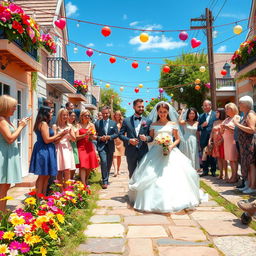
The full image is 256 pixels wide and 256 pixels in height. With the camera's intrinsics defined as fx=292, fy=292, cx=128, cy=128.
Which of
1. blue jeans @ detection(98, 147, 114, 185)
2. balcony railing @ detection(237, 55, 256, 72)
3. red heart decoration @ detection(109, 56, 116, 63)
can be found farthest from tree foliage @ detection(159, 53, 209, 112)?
blue jeans @ detection(98, 147, 114, 185)

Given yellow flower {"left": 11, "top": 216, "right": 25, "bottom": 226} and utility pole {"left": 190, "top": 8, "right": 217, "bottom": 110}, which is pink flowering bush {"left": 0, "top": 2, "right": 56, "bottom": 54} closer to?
yellow flower {"left": 11, "top": 216, "right": 25, "bottom": 226}

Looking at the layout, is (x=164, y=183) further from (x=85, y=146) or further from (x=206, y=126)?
(x=206, y=126)

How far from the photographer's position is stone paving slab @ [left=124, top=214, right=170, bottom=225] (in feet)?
13.8

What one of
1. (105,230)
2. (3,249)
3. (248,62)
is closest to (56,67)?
(248,62)

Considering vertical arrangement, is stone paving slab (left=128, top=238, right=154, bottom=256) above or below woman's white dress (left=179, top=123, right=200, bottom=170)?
below

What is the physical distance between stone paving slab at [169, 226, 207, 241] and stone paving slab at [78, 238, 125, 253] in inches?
27.9

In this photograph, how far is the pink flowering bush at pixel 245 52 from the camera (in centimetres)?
1077

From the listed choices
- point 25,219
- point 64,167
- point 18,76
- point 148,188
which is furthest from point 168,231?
point 18,76

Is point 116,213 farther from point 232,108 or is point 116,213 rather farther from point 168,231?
point 232,108

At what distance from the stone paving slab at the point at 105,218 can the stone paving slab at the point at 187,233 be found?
908 mm

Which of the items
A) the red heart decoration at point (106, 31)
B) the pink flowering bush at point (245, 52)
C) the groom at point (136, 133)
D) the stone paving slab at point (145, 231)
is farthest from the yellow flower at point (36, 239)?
the pink flowering bush at point (245, 52)

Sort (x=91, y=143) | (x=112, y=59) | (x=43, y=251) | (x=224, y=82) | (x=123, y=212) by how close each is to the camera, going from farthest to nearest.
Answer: (x=224, y=82) → (x=112, y=59) → (x=91, y=143) → (x=123, y=212) → (x=43, y=251)

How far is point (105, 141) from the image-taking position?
705cm

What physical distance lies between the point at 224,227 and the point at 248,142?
2.31 m
